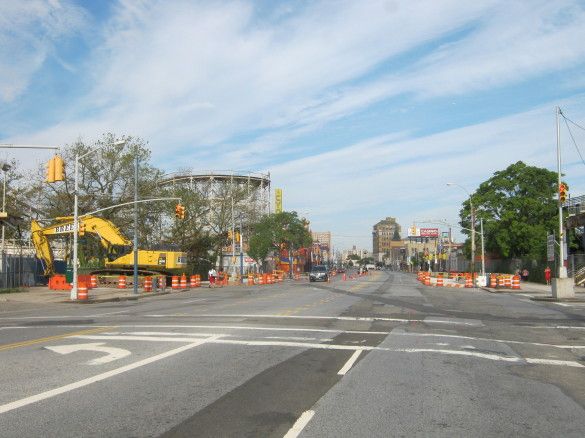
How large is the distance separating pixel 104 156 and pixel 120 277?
54.1 feet

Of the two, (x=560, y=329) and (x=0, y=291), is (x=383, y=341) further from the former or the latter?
(x=0, y=291)

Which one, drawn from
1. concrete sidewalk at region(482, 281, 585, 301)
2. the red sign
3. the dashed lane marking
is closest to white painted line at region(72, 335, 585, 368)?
the dashed lane marking

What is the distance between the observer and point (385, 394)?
802cm

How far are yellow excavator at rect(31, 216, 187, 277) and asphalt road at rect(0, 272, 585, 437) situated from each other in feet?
82.1

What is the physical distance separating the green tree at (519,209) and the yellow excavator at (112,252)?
122 feet

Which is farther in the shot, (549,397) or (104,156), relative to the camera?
(104,156)

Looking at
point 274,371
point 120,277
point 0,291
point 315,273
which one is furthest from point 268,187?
point 274,371

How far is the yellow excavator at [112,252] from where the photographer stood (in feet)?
133

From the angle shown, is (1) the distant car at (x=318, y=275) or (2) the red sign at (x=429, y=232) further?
(2) the red sign at (x=429, y=232)

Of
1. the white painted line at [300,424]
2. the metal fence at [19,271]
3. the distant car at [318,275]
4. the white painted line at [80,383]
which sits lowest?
the distant car at [318,275]

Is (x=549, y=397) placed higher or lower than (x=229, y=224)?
lower

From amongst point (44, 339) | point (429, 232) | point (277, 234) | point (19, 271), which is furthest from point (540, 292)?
point (429, 232)

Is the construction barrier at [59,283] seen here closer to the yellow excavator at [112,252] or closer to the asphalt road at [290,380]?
the yellow excavator at [112,252]

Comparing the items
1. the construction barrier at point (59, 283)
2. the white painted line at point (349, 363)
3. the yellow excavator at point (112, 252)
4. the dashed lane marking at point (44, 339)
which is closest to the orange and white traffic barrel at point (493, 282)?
the yellow excavator at point (112, 252)
